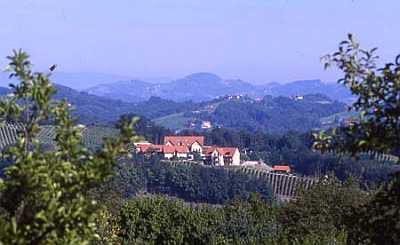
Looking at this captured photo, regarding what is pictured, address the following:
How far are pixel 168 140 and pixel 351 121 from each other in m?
151

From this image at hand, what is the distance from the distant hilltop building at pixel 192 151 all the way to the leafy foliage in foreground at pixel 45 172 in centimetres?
12888

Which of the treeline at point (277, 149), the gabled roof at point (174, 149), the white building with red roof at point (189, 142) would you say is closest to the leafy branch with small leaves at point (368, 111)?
the treeline at point (277, 149)

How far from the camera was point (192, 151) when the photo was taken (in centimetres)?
15438

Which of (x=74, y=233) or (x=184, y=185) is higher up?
(x=74, y=233)

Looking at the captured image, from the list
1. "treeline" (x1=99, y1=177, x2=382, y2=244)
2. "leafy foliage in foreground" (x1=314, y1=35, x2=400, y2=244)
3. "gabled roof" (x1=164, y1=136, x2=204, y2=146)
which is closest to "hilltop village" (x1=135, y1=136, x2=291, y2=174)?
"gabled roof" (x1=164, y1=136, x2=204, y2=146)

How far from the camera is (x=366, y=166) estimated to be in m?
109

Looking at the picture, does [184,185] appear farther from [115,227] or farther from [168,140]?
[115,227]

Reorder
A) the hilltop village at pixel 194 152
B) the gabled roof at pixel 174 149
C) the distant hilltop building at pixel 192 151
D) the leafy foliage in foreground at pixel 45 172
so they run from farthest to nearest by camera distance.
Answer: the gabled roof at pixel 174 149
the distant hilltop building at pixel 192 151
the hilltop village at pixel 194 152
the leafy foliage in foreground at pixel 45 172

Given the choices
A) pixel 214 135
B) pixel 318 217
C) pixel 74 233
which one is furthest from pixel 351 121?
pixel 214 135

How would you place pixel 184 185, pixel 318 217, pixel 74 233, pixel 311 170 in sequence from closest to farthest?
pixel 74 233 → pixel 318 217 → pixel 184 185 → pixel 311 170

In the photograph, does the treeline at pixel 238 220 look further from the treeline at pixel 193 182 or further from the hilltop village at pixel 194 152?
the hilltop village at pixel 194 152

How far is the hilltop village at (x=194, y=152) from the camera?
141875 millimetres

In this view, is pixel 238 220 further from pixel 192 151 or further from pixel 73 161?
pixel 192 151

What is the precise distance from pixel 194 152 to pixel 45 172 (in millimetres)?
148586
